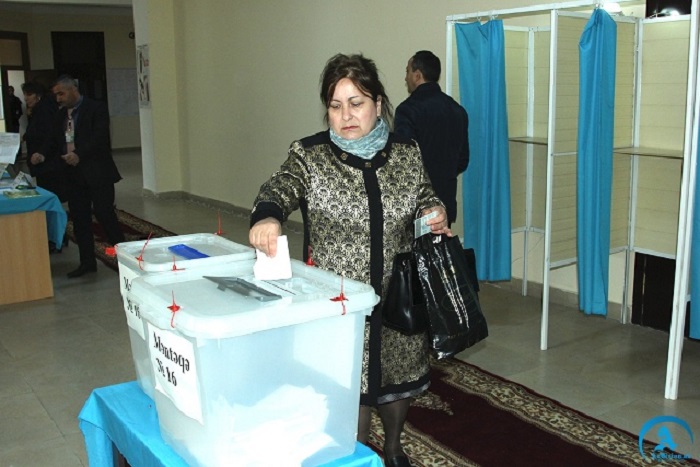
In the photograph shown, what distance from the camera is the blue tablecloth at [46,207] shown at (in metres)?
4.53

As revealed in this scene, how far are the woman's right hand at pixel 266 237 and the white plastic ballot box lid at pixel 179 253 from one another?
133 mm

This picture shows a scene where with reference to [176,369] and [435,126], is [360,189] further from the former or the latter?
[435,126]

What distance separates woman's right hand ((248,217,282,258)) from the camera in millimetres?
1404

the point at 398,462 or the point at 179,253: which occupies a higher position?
the point at 179,253

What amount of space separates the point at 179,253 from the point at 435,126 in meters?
2.39

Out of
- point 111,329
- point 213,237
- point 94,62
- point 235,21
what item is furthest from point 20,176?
point 94,62

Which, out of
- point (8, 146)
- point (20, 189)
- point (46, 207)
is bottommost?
point (46, 207)

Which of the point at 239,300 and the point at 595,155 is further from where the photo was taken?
the point at 595,155

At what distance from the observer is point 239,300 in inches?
50.1

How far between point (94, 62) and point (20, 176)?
10.4 meters

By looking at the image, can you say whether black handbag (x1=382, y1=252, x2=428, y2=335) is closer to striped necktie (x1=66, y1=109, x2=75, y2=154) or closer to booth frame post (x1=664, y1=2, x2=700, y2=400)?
booth frame post (x1=664, y1=2, x2=700, y2=400)

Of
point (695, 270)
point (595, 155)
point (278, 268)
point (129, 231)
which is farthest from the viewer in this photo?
point (129, 231)

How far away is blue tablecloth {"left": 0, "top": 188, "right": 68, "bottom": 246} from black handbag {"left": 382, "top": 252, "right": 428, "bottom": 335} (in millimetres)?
3439

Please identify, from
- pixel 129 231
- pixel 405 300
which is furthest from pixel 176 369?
pixel 129 231
